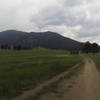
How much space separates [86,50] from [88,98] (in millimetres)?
115122

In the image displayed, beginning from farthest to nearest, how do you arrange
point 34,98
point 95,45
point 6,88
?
point 95,45
point 6,88
point 34,98

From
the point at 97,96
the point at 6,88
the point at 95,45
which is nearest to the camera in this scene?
the point at 97,96

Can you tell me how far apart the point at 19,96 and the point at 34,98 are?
2.82 ft

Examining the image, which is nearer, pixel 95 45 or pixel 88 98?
pixel 88 98

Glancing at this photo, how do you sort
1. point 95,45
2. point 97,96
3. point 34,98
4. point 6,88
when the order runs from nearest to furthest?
point 34,98
point 97,96
point 6,88
point 95,45

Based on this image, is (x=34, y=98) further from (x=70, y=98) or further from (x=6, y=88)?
(x=6, y=88)

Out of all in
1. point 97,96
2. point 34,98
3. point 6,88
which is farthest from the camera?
point 6,88

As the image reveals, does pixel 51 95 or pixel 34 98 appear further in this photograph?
pixel 51 95

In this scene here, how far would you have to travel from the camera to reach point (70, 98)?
339 inches

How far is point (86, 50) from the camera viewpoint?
12169 centimetres

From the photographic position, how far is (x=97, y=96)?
29.4 ft

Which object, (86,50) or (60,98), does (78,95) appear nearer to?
(60,98)

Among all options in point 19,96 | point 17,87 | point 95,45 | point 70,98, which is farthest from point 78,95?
point 95,45

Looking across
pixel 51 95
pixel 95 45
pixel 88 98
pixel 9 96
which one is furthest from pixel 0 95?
pixel 95 45
